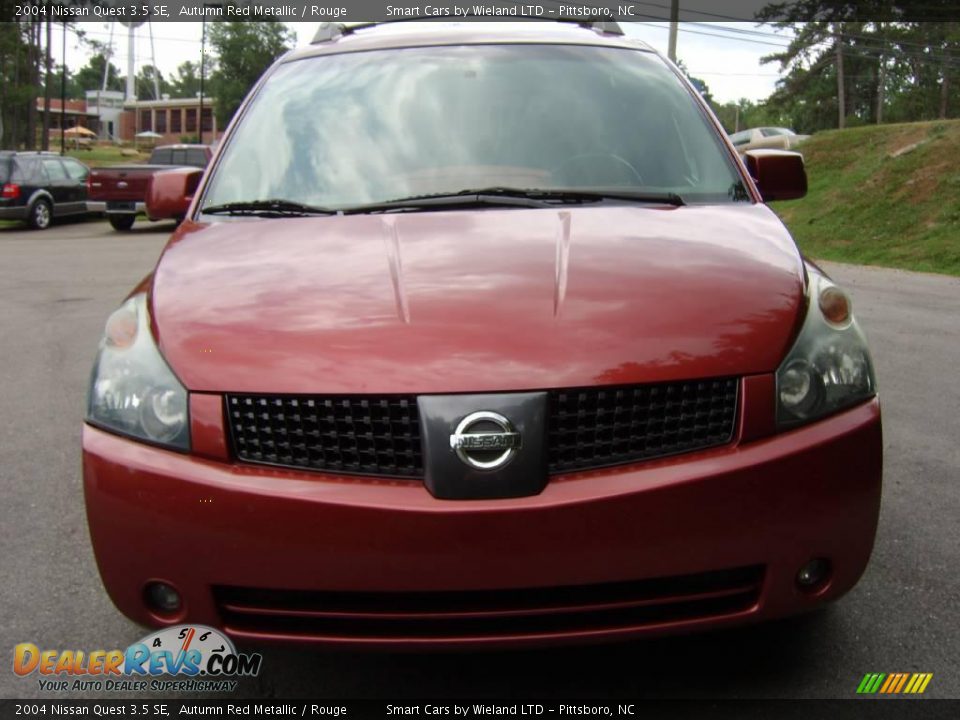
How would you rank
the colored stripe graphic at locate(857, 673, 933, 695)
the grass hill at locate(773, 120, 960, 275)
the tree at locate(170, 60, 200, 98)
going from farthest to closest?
1. the tree at locate(170, 60, 200, 98)
2. the grass hill at locate(773, 120, 960, 275)
3. the colored stripe graphic at locate(857, 673, 933, 695)

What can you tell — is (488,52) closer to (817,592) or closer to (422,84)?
(422,84)

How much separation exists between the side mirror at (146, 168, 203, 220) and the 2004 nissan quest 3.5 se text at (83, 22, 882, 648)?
1296 millimetres

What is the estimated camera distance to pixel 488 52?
12.9ft

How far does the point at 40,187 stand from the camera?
75.0 feet

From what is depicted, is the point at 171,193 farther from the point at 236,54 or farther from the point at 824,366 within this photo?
the point at 236,54

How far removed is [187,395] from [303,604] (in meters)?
0.52

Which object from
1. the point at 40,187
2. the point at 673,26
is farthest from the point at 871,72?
the point at 40,187

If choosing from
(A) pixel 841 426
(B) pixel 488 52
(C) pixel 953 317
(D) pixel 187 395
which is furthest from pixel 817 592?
(C) pixel 953 317

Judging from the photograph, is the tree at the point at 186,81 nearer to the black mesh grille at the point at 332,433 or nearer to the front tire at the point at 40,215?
the front tire at the point at 40,215

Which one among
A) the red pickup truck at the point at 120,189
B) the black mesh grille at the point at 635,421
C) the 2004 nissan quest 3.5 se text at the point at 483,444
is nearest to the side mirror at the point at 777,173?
the 2004 nissan quest 3.5 se text at the point at 483,444

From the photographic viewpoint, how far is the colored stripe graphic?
2.60 m

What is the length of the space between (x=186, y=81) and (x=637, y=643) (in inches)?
4926

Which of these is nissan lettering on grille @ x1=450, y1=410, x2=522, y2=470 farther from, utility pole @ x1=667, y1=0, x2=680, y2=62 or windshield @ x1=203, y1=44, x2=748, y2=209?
utility pole @ x1=667, y1=0, x2=680, y2=62

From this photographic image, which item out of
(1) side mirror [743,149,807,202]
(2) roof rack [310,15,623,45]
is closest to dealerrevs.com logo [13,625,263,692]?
(1) side mirror [743,149,807,202]
